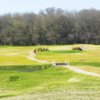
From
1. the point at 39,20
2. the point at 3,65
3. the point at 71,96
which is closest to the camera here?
the point at 71,96

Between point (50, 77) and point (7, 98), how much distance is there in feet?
53.7

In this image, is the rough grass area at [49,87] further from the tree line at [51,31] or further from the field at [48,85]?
the tree line at [51,31]

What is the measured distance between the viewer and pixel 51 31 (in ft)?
493

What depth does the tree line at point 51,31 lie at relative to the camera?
146500mm

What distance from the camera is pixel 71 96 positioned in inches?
1100

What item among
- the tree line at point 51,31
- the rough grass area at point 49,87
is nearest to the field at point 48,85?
the rough grass area at point 49,87

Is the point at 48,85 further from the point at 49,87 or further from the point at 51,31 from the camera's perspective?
the point at 51,31

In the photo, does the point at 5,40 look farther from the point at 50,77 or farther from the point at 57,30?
the point at 50,77

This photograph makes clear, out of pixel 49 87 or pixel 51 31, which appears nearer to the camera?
pixel 49 87

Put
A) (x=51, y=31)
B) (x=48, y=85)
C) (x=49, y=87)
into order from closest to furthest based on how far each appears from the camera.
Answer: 1. (x=49, y=87)
2. (x=48, y=85)
3. (x=51, y=31)

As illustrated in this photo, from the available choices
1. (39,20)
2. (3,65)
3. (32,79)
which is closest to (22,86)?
(32,79)

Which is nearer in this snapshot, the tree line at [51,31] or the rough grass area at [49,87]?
the rough grass area at [49,87]

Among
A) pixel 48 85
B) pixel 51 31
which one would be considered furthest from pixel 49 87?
pixel 51 31

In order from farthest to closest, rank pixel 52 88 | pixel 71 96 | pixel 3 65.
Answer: pixel 3 65, pixel 52 88, pixel 71 96
